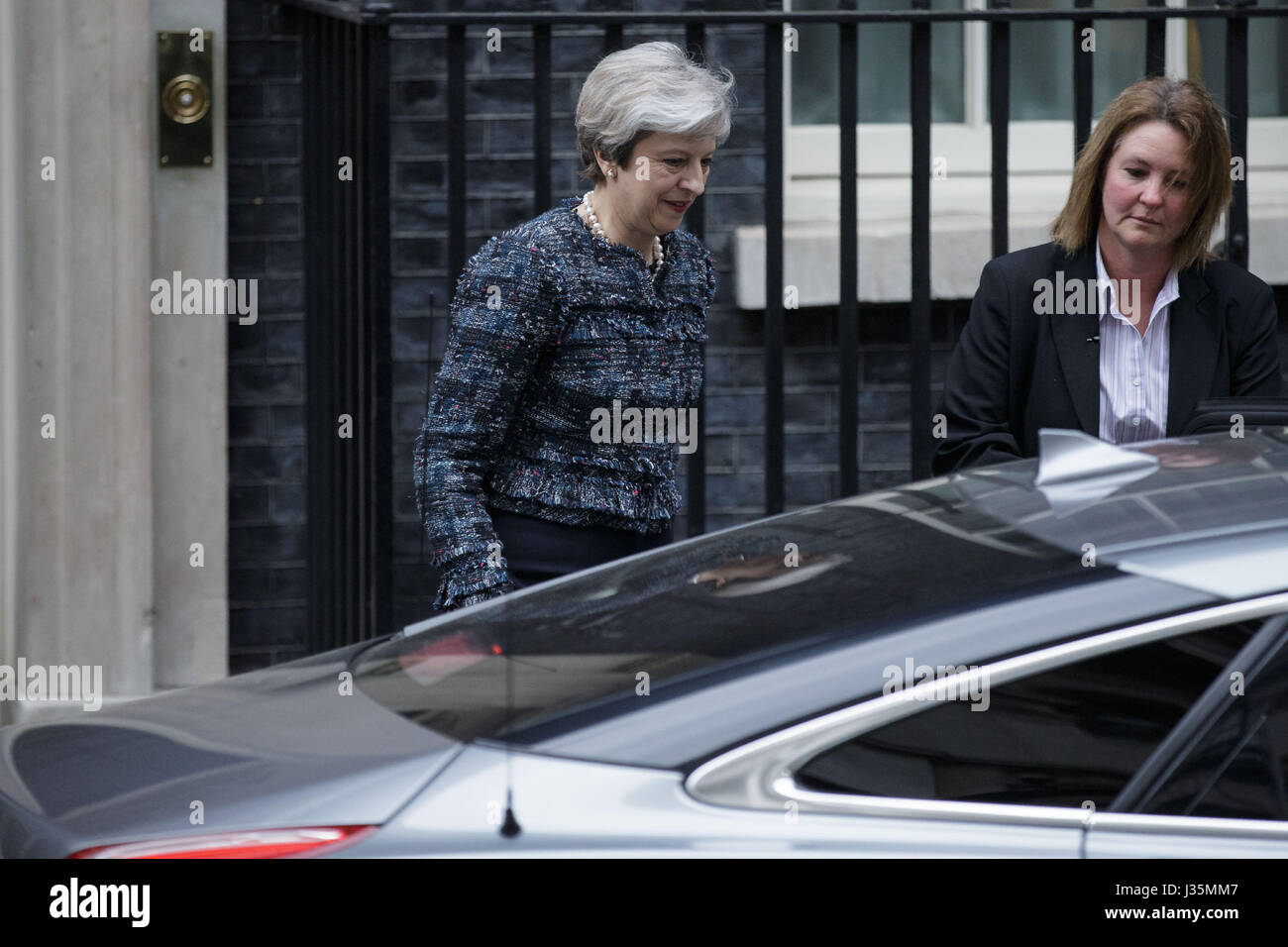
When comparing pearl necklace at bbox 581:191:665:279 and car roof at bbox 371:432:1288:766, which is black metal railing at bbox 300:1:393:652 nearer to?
pearl necklace at bbox 581:191:665:279

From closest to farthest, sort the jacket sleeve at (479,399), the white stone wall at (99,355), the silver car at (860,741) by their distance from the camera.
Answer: the silver car at (860,741) → the jacket sleeve at (479,399) → the white stone wall at (99,355)

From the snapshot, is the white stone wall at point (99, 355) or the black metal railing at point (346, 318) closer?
the black metal railing at point (346, 318)

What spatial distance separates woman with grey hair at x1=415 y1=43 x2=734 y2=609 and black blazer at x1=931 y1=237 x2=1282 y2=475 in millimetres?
592

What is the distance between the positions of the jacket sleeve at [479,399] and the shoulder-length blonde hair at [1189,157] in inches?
42.4

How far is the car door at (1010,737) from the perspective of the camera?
1.88 metres

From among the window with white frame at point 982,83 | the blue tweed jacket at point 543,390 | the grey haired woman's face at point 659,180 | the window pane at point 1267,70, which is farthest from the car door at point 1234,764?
the window pane at point 1267,70

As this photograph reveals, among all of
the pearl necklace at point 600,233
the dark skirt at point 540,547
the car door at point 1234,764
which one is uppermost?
the pearl necklace at point 600,233

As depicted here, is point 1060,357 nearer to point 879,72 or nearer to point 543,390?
point 543,390

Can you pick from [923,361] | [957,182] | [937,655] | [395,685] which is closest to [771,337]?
[923,361]

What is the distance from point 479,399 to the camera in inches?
115

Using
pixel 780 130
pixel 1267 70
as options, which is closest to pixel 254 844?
pixel 780 130

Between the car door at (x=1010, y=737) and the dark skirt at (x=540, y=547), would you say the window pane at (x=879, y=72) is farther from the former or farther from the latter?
the car door at (x=1010, y=737)
